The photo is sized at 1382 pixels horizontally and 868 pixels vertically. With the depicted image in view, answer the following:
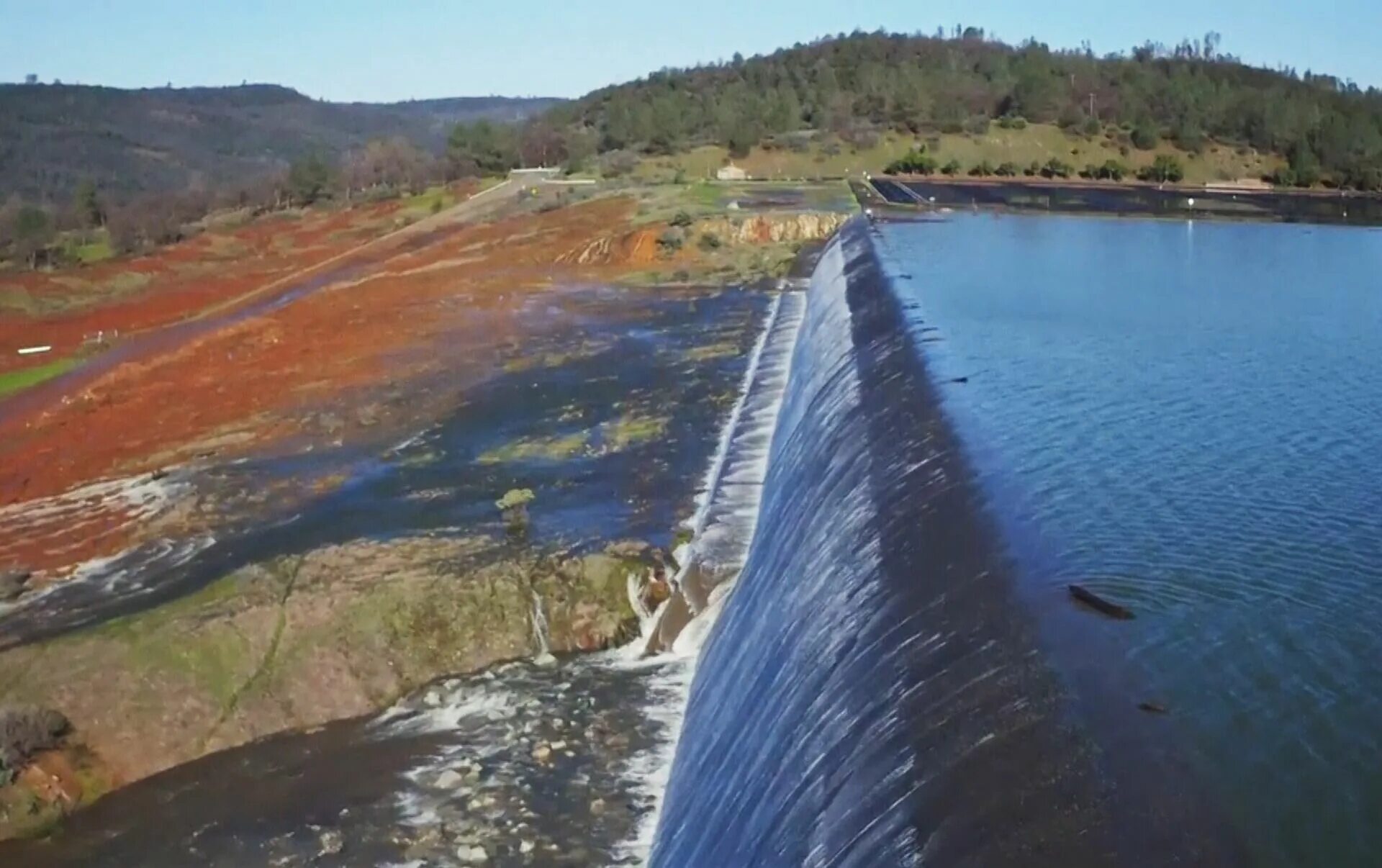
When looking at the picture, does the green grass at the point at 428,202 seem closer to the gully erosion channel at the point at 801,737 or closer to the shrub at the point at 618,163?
the shrub at the point at 618,163

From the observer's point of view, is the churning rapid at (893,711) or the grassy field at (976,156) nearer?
the churning rapid at (893,711)

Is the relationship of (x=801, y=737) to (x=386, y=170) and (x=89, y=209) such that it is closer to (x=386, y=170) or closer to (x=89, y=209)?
(x=89, y=209)

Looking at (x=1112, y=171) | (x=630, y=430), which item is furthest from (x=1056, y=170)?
(x=630, y=430)

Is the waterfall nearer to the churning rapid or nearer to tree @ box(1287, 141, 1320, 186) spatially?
the churning rapid

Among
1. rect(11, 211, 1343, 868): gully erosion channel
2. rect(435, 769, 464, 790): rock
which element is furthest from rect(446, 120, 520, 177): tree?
rect(435, 769, 464, 790): rock

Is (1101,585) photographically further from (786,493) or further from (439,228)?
(439,228)

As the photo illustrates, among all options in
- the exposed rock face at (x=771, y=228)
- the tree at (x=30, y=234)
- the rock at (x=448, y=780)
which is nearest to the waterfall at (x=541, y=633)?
the rock at (x=448, y=780)
